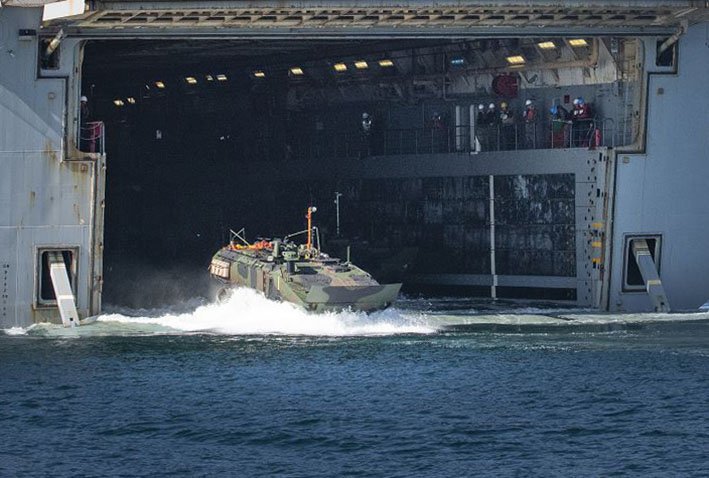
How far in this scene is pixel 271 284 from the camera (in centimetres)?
5356

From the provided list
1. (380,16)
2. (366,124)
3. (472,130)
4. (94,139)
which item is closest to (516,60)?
(472,130)

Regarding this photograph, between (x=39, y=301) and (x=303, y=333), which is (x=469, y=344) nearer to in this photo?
(x=303, y=333)

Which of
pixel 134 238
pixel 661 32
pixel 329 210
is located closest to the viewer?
pixel 661 32

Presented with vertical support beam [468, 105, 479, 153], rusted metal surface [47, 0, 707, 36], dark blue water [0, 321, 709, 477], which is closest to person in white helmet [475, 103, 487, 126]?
vertical support beam [468, 105, 479, 153]

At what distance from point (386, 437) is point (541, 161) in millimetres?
24361

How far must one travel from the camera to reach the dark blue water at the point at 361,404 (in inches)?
1315

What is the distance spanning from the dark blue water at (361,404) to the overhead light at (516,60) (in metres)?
13.7

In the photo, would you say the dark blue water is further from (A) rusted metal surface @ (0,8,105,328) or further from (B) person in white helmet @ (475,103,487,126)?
(B) person in white helmet @ (475,103,487,126)

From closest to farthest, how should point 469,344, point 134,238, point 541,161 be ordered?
point 469,344 < point 541,161 < point 134,238

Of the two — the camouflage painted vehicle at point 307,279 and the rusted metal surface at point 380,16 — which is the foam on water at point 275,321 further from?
the rusted metal surface at point 380,16

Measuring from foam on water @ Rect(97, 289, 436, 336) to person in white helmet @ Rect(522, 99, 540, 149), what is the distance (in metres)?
9.65

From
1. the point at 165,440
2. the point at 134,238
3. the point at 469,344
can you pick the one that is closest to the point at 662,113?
the point at 469,344

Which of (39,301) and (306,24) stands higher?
(306,24)

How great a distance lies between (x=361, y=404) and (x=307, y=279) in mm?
13263
